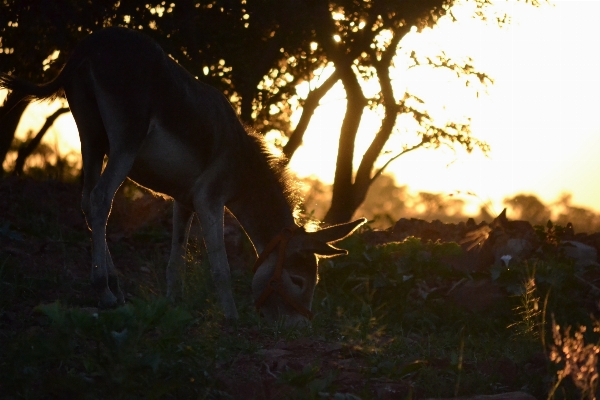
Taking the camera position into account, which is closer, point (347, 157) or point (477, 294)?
point (477, 294)

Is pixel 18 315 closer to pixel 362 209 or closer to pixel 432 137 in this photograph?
pixel 432 137

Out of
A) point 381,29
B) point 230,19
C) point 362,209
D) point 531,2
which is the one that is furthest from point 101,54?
point 362,209

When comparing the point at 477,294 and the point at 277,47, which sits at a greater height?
the point at 277,47

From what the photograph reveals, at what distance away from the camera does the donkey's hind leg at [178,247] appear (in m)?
6.71

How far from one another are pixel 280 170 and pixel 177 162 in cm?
94

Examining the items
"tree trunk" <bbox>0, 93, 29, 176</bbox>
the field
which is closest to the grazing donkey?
the field

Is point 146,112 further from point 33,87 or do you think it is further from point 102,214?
point 33,87

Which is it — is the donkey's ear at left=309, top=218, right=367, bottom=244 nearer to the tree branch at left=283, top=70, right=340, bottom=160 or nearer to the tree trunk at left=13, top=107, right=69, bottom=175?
the tree branch at left=283, top=70, right=340, bottom=160

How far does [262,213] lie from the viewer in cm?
655

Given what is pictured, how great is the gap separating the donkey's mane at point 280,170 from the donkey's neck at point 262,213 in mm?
76

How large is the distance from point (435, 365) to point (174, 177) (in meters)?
2.67

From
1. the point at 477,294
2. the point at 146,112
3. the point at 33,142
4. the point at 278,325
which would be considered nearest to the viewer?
the point at 278,325

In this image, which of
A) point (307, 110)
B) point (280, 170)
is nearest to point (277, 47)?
point (307, 110)

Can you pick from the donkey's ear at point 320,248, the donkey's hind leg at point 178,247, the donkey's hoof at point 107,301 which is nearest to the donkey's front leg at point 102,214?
the donkey's hoof at point 107,301
